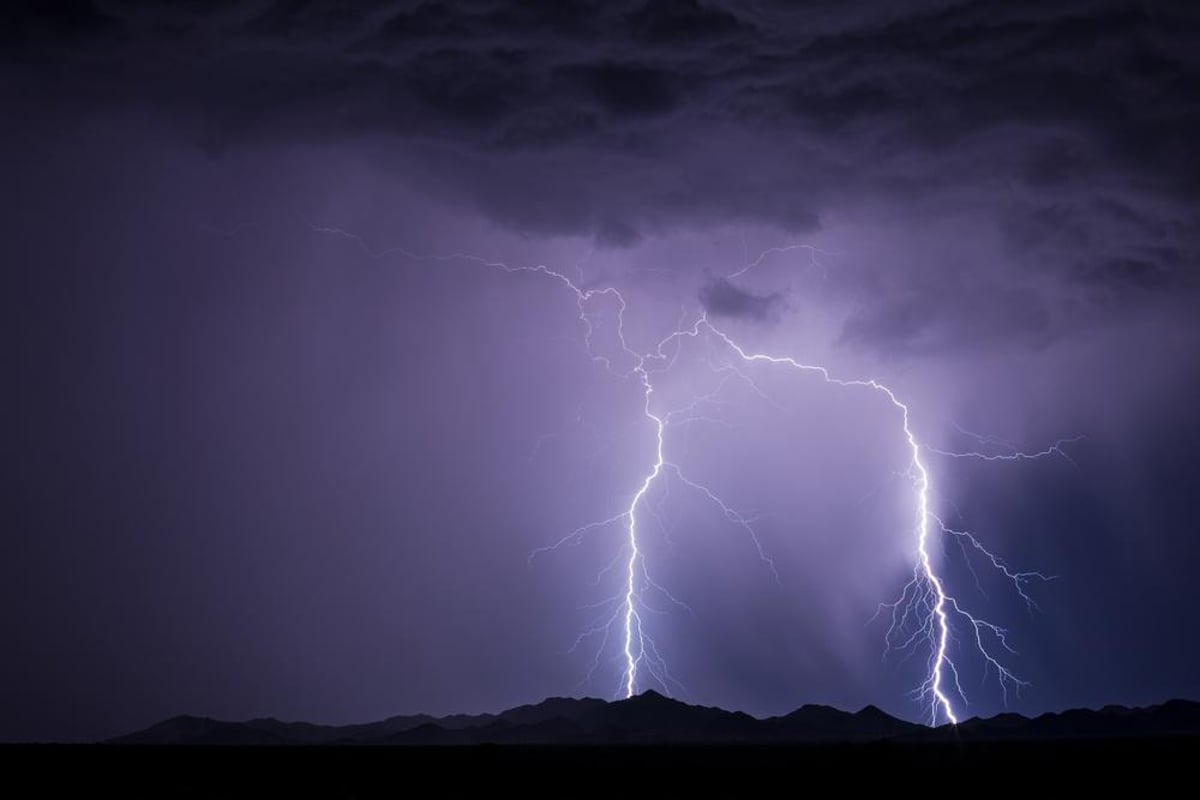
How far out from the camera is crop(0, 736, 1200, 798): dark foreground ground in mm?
17844

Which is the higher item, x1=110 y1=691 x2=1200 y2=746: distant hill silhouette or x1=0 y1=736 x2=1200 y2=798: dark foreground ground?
x1=110 y1=691 x2=1200 y2=746: distant hill silhouette

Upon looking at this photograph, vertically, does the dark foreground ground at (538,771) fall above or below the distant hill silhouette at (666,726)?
below

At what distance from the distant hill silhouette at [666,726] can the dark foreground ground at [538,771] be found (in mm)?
30169

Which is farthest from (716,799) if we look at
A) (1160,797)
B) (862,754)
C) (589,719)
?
(589,719)

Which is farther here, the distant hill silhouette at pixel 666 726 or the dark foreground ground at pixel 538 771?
the distant hill silhouette at pixel 666 726

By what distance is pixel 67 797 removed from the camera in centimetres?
1588

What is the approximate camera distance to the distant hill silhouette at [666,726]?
197 ft

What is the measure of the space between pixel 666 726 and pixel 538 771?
45.2 m

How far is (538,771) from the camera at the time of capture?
23.0 metres

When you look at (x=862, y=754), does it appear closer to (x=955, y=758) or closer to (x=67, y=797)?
(x=955, y=758)

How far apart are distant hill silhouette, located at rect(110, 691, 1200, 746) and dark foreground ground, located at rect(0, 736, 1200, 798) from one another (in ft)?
99.0

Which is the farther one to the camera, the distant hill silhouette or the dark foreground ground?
the distant hill silhouette

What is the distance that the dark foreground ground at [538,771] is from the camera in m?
17.8

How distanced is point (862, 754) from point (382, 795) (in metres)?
8.48
